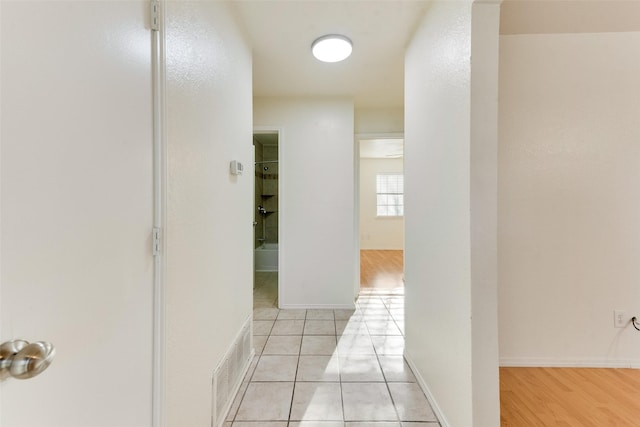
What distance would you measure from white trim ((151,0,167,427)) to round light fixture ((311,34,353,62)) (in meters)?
1.40

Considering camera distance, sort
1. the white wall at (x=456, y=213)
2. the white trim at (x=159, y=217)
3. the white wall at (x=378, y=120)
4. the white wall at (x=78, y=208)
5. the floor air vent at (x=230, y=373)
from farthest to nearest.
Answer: the white wall at (x=378, y=120), the floor air vent at (x=230, y=373), the white wall at (x=456, y=213), the white trim at (x=159, y=217), the white wall at (x=78, y=208)

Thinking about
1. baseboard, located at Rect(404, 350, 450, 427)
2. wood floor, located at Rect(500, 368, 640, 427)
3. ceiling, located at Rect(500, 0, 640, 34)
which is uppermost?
ceiling, located at Rect(500, 0, 640, 34)

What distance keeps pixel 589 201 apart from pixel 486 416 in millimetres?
1840

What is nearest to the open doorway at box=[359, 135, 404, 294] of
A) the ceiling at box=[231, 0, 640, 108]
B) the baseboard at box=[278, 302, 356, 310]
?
the baseboard at box=[278, 302, 356, 310]

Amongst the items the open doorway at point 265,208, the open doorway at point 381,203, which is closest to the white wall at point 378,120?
the open doorway at point 265,208

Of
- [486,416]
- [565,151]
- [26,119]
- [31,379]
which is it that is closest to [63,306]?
[31,379]

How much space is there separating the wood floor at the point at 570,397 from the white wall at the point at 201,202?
171 cm

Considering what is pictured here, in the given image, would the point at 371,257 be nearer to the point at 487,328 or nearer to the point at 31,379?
the point at 487,328

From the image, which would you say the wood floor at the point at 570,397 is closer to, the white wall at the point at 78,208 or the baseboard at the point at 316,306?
the baseboard at the point at 316,306

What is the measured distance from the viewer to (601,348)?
6.44 feet

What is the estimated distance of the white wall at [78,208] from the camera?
51cm

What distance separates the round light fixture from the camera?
2.05 meters

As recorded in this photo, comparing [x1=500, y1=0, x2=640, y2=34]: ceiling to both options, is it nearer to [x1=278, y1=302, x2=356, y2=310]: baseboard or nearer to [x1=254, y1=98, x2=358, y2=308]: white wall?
[x1=254, y1=98, x2=358, y2=308]: white wall

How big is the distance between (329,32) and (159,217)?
6.25ft
